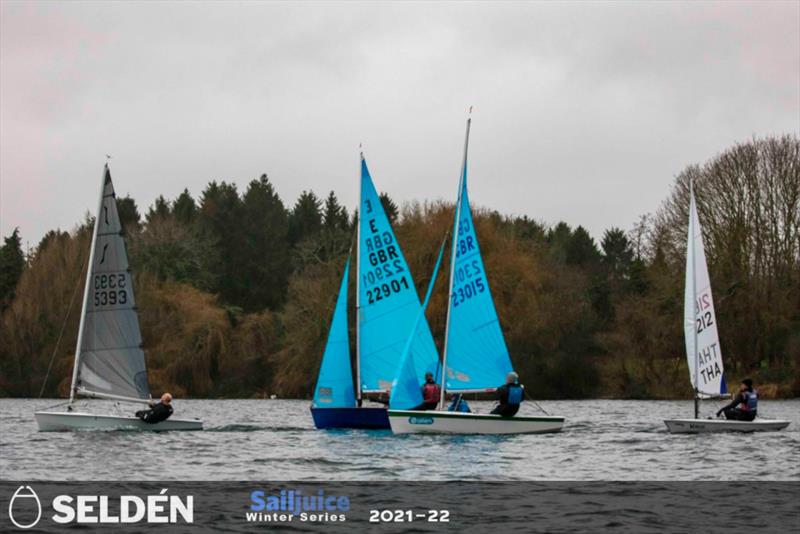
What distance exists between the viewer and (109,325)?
34781mm

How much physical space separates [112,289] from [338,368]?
247 inches

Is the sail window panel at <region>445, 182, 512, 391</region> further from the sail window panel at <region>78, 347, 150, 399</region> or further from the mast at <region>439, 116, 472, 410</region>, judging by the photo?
the sail window panel at <region>78, 347, 150, 399</region>

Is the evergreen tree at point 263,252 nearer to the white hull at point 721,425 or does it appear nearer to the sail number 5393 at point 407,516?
the white hull at point 721,425

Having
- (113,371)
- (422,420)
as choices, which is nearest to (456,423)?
(422,420)

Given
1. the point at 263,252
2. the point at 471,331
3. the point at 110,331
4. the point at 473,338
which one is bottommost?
the point at 473,338

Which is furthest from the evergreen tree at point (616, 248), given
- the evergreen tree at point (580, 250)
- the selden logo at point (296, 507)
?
the selden logo at point (296, 507)

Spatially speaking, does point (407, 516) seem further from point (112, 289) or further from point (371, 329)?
point (112, 289)

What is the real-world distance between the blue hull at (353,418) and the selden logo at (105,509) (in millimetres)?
13578

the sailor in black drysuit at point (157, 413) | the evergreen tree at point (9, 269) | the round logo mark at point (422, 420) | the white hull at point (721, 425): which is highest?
the evergreen tree at point (9, 269)

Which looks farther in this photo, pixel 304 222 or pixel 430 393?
pixel 304 222

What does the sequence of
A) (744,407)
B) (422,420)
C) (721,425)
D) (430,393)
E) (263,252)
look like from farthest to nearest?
(263,252) → (744,407) → (721,425) → (430,393) → (422,420)

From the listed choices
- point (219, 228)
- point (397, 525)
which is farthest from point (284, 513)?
point (219, 228)

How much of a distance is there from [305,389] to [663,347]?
17745mm

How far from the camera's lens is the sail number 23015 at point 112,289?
34812 millimetres
